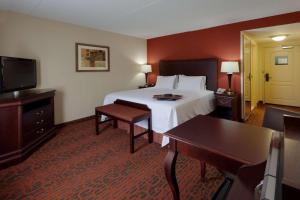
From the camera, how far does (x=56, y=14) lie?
3357mm

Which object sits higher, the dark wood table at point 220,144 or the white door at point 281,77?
the white door at point 281,77

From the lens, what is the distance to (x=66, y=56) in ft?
13.0

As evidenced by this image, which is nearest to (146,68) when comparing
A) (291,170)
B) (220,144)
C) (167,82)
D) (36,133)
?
(167,82)

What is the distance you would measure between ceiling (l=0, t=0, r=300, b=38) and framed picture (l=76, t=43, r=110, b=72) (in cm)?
55

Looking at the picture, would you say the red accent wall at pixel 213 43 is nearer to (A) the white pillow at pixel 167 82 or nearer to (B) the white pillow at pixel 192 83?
(B) the white pillow at pixel 192 83

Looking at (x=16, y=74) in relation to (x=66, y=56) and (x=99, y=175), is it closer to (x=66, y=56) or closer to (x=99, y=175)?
(x=66, y=56)

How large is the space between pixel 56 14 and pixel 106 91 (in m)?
2.16

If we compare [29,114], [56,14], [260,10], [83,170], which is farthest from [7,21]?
[260,10]

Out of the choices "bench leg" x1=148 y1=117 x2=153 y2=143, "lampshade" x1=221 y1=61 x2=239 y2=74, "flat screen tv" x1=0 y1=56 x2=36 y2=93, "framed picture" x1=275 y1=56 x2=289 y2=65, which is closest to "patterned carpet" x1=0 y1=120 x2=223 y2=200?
"bench leg" x1=148 y1=117 x2=153 y2=143

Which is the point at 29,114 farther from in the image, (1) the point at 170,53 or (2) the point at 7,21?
(1) the point at 170,53

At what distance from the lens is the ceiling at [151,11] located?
9.30 ft

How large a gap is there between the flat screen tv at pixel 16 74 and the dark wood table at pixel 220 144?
2.76 metres

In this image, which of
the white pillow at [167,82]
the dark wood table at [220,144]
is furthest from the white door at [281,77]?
the dark wood table at [220,144]

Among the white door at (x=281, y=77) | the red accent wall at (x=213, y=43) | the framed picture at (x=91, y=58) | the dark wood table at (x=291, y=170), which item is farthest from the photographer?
the white door at (x=281, y=77)
